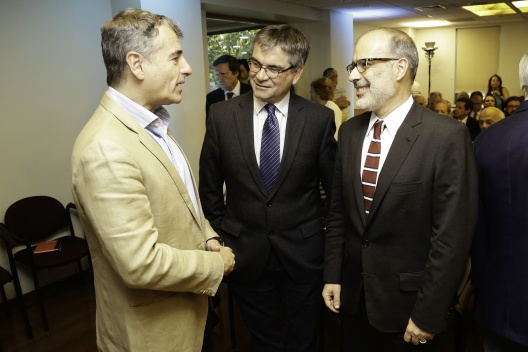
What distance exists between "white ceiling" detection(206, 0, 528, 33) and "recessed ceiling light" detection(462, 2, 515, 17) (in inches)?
7.6

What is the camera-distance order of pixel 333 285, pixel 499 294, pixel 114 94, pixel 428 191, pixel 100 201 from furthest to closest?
pixel 333 285 → pixel 499 294 → pixel 428 191 → pixel 114 94 → pixel 100 201

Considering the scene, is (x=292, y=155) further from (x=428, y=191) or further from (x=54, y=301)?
(x=54, y=301)

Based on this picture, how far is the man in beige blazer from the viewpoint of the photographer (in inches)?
47.1

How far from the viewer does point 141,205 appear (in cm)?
122

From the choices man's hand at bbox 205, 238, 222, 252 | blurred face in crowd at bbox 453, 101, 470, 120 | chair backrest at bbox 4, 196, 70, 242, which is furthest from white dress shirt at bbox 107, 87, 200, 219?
blurred face in crowd at bbox 453, 101, 470, 120

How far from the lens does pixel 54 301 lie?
361 cm

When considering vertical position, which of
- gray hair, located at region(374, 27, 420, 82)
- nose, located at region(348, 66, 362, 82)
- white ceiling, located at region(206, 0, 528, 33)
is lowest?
nose, located at region(348, 66, 362, 82)

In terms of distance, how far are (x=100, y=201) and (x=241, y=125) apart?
908mm

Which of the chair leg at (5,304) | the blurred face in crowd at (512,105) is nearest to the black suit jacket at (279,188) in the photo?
the chair leg at (5,304)

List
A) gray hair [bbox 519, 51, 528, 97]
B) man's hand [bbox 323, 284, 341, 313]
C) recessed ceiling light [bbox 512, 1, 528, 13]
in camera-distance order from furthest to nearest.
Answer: recessed ceiling light [bbox 512, 1, 528, 13]
man's hand [bbox 323, 284, 341, 313]
gray hair [bbox 519, 51, 528, 97]

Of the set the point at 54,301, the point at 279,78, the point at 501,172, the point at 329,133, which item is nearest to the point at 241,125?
the point at 279,78

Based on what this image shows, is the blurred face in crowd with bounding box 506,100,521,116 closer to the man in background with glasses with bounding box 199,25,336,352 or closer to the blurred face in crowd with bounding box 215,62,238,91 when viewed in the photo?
the blurred face in crowd with bounding box 215,62,238,91

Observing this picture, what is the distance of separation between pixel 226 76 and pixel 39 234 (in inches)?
101

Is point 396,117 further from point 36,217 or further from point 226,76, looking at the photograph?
point 226,76
